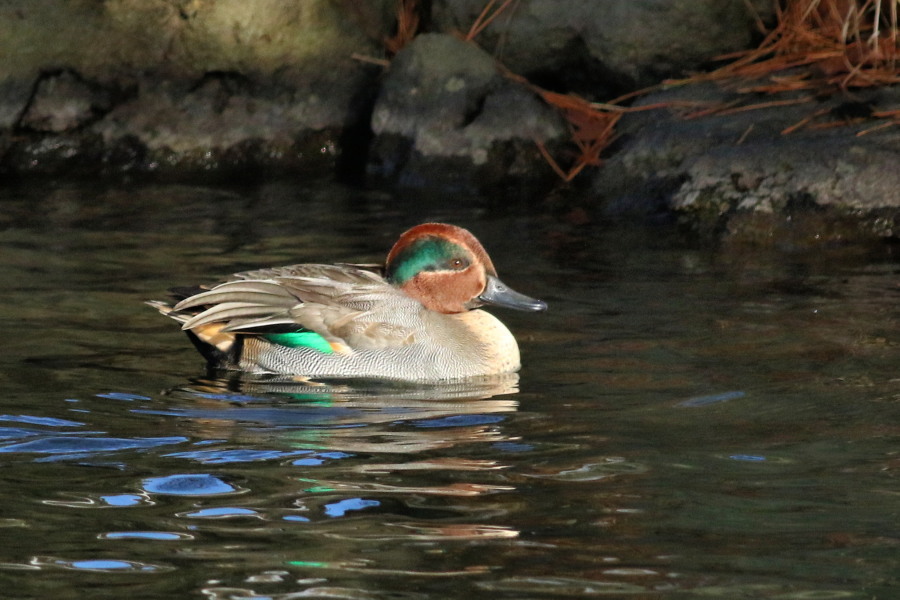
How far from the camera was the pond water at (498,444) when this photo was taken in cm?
360

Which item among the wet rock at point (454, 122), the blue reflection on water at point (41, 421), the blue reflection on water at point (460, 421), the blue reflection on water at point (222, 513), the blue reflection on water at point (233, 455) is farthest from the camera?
the wet rock at point (454, 122)

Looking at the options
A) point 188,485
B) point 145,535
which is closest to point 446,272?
point 188,485

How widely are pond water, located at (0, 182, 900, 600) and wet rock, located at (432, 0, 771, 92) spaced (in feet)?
6.80

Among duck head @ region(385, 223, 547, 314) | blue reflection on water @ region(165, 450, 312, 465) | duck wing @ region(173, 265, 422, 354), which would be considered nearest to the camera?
blue reflection on water @ region(165, 450, 312, 465)

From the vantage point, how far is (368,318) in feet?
19.2

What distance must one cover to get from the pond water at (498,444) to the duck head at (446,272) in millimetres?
335

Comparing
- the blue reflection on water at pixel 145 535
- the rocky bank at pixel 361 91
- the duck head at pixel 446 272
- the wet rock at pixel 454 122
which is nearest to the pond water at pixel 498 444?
the blue reflection on water at pixel 145 535

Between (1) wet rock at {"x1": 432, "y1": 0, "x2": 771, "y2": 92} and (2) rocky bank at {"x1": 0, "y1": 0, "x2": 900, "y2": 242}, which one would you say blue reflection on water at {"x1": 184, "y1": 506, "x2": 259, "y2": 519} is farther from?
(1) wet rock at {"x1": 432, "y1": 0, "x2": 771, "y2": 92}

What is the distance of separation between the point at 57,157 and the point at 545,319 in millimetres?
4833

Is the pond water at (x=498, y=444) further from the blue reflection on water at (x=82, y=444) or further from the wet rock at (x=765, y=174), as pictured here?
the wet rock at (x=765, y=174)

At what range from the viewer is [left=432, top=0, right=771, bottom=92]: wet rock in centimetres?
973

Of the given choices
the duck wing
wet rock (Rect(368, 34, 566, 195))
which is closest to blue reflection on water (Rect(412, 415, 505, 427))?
the duck wing

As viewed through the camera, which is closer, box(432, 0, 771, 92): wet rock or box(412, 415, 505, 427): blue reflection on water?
box(412, 415, 505, 427): blue reflection on water

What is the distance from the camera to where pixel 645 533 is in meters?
3.87
